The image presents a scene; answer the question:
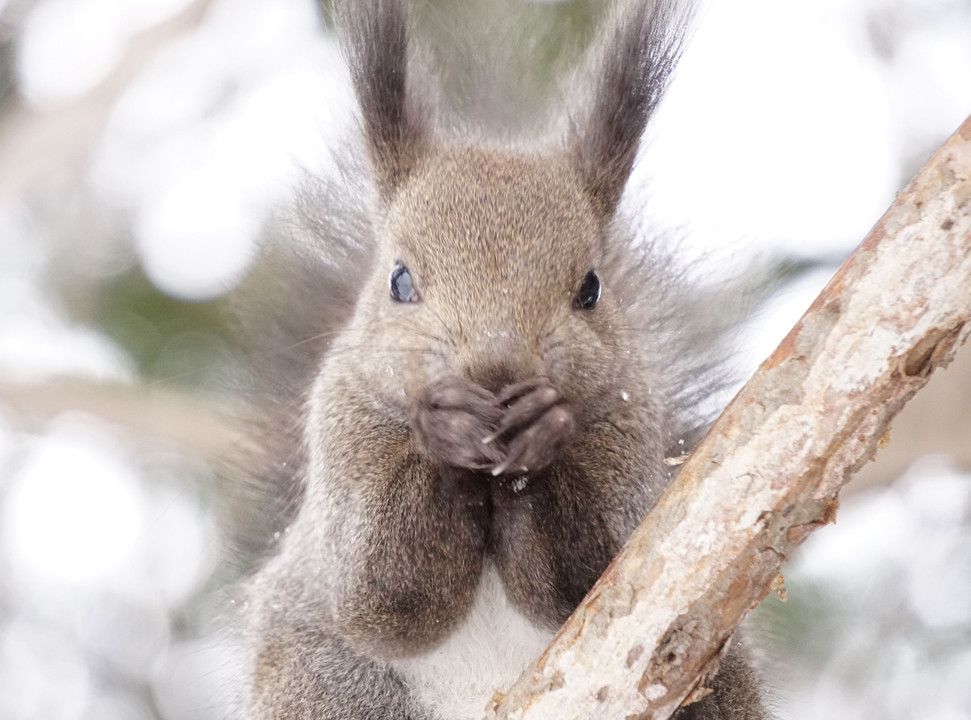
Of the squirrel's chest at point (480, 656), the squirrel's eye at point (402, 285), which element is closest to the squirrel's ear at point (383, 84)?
the squirrel's eye at point (402, 285)

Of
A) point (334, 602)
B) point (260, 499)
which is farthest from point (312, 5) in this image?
point (334, 602)

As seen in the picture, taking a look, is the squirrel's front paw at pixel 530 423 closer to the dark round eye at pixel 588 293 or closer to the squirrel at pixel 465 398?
the squirrel at pixel 465 398

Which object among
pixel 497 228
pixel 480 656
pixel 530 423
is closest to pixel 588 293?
pixel 497 228

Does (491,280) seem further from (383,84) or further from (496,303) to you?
(383,84)

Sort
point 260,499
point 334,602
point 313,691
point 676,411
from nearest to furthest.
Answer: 1. point 334,602
2. point 313,691
3. point 676,411
4. point 260,499

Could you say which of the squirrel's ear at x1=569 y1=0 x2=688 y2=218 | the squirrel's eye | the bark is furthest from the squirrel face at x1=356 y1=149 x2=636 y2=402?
the bark

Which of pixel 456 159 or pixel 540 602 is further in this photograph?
pixel 456 159

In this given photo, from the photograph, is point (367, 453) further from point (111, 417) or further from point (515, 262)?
point (111, 417)
